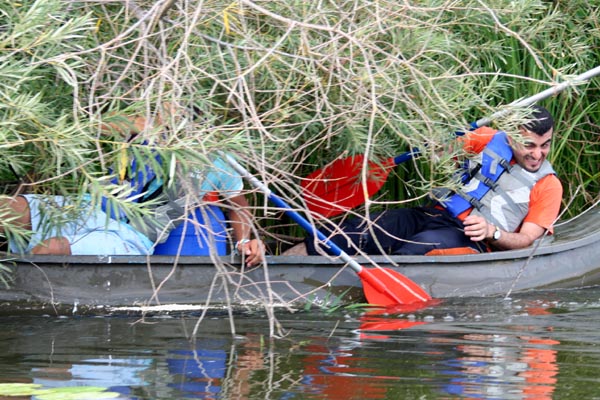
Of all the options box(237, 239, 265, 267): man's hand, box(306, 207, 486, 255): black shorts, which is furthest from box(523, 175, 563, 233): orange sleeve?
box(237, 239, 265, 267): man's hand

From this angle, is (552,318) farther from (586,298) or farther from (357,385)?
(357,385)

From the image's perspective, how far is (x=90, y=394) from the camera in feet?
12.3

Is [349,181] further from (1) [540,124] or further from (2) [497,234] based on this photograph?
(1) [540,124]

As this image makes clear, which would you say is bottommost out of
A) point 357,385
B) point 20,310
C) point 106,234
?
point 357,385

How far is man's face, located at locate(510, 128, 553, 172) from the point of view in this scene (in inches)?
240

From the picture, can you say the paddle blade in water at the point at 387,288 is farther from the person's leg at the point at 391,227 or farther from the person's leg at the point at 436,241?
the person's leg at the point at 391,227

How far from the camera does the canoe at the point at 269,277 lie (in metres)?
5.30

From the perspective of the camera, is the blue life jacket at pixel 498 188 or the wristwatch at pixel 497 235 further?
the blue life jacket at pixel 498 188

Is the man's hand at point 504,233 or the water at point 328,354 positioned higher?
the man's hand at point 504,233

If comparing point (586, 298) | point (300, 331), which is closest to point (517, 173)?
point (586, 298)

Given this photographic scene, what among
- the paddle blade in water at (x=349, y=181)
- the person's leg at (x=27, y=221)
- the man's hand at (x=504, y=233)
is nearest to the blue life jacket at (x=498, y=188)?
the man's hand at (x=504, y=233)

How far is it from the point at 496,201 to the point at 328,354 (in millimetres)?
2054

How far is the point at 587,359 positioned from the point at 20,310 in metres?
2.69

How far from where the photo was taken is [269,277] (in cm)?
559
